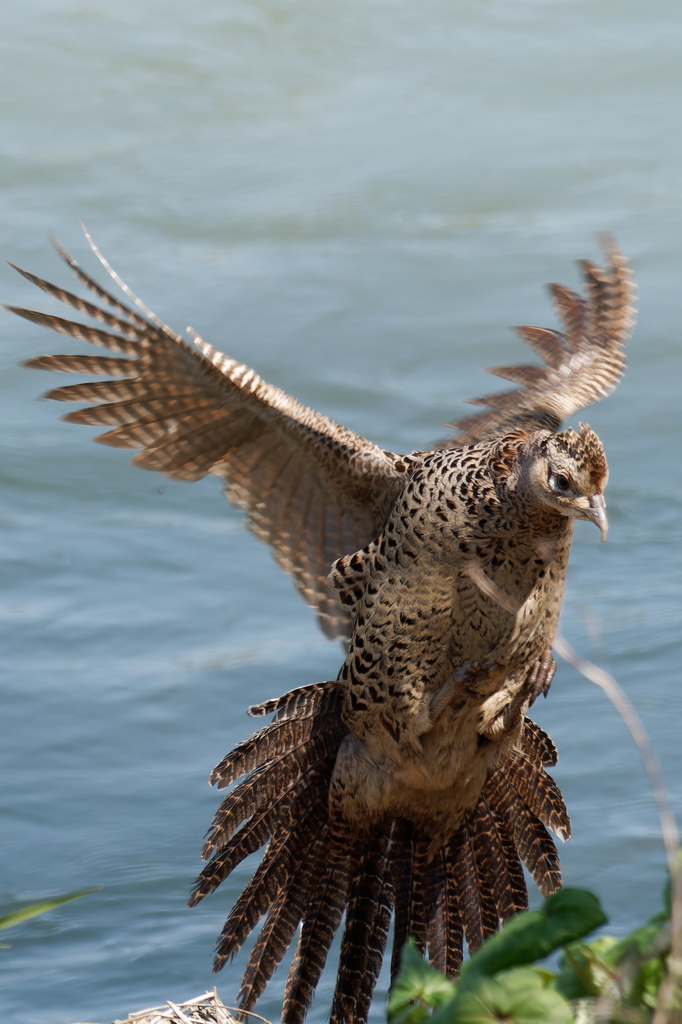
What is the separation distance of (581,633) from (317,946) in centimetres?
397

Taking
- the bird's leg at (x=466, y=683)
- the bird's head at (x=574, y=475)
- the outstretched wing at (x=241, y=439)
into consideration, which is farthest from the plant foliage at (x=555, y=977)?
the outstretched wing at (x=241, y=439)

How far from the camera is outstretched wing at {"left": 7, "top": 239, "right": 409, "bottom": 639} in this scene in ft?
14.3

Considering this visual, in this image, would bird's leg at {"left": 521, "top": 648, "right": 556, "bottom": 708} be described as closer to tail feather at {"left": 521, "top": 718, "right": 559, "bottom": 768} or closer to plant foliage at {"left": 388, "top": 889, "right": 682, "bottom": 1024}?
tail feather at {"left": 521, "top": 718, "right": 559, "bottom": 768}

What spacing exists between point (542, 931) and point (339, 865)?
301cm

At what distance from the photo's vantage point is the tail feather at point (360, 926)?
4551mm

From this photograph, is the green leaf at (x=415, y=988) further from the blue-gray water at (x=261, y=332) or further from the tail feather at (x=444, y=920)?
the blue-gray water at (x=261, y=332)

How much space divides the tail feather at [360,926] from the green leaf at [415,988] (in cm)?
268

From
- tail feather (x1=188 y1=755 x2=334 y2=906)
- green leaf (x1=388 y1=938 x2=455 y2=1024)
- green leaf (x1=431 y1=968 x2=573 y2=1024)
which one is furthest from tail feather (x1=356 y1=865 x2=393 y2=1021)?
green leaf (x1=431 y1=968 x2=573 y2=1024)

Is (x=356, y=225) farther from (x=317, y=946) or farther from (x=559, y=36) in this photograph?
(x=317, y=946)

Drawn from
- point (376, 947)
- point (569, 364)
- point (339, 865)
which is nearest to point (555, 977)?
point (376, 947)

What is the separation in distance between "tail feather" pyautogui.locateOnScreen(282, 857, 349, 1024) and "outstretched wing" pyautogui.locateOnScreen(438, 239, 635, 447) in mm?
1565

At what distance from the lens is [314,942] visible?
4652mm

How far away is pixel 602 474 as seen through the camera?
141 inches

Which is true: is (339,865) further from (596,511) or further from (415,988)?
(415,988)
